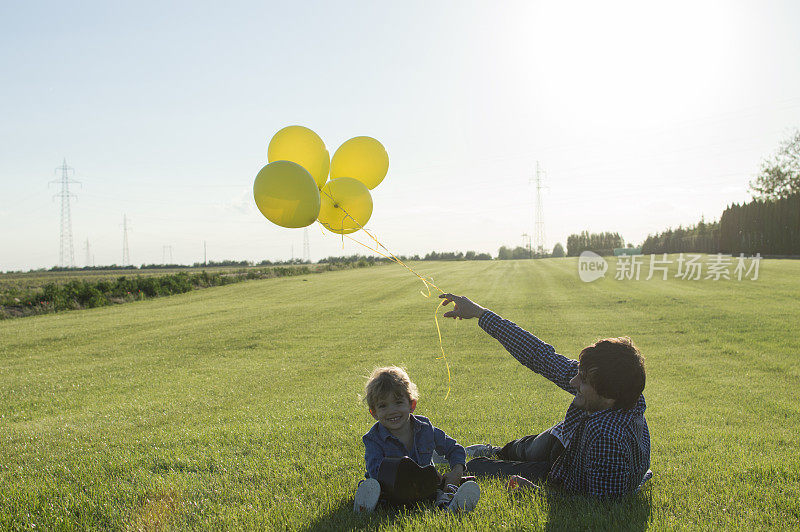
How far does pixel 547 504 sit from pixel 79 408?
7.72 m

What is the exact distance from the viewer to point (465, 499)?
3.19m

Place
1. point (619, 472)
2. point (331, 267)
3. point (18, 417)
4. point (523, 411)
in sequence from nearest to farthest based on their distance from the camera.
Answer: point (619, 472) < point (523, 411) < point (18, 417) < point (331, 267)

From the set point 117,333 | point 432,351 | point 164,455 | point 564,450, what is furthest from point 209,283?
point 564,450

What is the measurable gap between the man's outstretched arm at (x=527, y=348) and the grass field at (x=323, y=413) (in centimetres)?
90

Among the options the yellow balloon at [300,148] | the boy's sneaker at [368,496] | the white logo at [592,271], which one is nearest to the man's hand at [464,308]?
the boy's sneaker at [368,496]

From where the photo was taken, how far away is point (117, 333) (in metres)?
15.8

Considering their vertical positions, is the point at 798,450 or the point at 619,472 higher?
the point at 619,472

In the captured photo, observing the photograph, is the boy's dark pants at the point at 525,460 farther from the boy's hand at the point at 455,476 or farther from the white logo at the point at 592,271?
the white logo at the point at 592,271

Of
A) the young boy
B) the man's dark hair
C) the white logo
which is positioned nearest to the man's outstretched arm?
the man's dark hair

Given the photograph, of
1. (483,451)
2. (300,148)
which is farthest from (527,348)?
(300,148)

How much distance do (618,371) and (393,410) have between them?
5.08 feet

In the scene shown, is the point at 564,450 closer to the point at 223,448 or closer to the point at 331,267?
the point at 223,448

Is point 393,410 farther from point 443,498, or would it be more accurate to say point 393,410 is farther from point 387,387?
point 443,498

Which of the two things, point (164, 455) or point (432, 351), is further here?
point (432, 351)
